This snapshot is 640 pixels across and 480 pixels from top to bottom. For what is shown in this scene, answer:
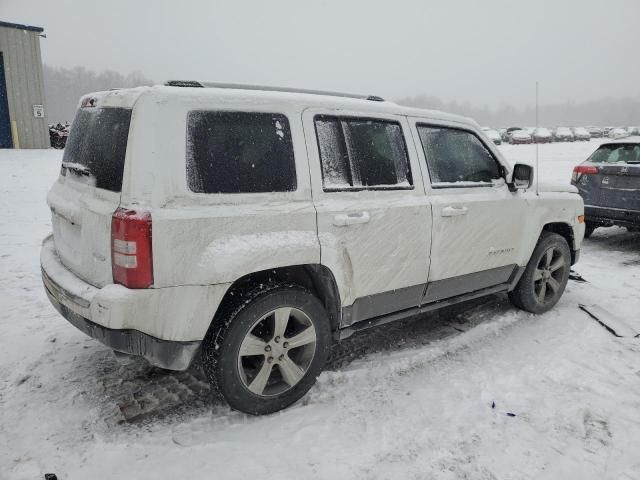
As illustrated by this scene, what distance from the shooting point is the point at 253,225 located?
2.75 meters

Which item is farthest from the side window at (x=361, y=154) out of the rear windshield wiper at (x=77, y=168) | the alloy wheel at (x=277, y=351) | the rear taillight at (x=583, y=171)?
the rear taillight at (x=583, y=171)

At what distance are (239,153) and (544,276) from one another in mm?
3454

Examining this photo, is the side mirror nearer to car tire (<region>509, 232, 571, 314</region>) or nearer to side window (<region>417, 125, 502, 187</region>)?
side window (<region>417, 125, 502, 187</region>)

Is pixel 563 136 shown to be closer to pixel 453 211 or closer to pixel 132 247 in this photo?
pixel 453 211

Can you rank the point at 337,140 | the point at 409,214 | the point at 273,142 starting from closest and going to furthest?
the point at 273,142
the point at 337,140
the point at 409,214

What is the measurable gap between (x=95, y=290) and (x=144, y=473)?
1.01 metres

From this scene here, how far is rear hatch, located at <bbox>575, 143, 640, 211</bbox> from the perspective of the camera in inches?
277

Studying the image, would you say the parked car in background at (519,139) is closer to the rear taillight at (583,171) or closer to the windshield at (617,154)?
the windshield at (617,154)

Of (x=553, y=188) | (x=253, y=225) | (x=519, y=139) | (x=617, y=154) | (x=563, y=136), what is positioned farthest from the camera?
(x=563, y=136)

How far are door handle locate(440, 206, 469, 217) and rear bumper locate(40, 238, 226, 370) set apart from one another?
1.82 metres

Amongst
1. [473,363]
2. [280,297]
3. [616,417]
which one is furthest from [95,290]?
[616,417]

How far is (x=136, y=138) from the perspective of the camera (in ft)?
8.25

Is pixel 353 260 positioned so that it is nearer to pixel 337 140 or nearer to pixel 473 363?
pixel 337 140

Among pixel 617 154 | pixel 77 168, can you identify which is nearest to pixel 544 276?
pixel 617 154
